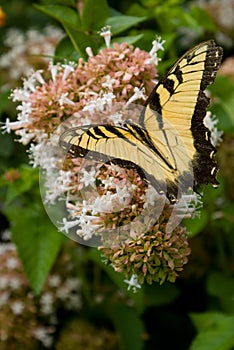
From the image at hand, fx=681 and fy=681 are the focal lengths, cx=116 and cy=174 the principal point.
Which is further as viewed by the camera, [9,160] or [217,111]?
[9,160]

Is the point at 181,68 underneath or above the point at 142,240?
above

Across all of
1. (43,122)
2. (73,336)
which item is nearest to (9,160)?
(73,336)

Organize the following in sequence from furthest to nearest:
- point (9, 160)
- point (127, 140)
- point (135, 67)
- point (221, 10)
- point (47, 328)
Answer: point (221, 10)
point (9, 160)
point (47, 328)
point (135, 67)
point (127, 140)

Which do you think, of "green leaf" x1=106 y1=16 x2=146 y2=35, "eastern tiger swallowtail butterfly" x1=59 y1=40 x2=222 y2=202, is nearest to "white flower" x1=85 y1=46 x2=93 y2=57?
"green leaf" x1=106 y1=16 x2=146 y2=35

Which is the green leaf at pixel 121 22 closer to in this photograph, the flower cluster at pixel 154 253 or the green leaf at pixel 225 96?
the green leaf at pixel 225 96

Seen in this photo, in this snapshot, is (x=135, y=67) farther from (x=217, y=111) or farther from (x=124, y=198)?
(x=217, y=111)

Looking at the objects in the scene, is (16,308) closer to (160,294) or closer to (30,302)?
(30,302)

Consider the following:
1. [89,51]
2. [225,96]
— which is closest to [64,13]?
[89,51]

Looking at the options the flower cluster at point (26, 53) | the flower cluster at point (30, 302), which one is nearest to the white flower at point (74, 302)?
the flower cluster at point (30, 302)
